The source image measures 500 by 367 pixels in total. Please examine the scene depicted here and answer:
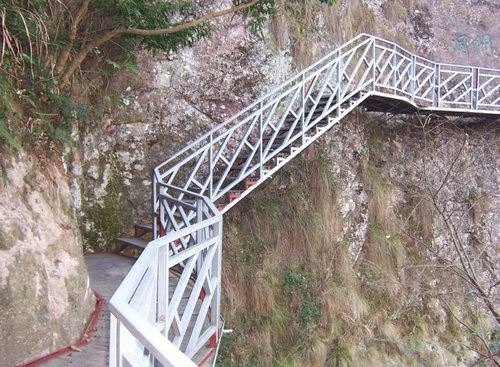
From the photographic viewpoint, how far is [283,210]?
6.80m

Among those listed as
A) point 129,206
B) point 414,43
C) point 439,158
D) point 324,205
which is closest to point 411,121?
point 439,158

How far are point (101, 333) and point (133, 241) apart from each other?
2.46 metres

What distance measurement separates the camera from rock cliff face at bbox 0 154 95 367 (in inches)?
108

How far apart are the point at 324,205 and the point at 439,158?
159 inches

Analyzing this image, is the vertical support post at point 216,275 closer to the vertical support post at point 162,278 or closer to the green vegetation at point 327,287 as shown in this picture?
the vertical support post at point 162,278

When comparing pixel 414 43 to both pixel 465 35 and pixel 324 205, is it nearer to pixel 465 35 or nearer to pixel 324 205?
pixel 465 35

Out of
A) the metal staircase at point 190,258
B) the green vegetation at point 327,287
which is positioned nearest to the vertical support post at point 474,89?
the metal staircase at point 190,258

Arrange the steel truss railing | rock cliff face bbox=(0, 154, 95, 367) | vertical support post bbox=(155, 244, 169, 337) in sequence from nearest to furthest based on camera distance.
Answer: the steel truss railing, vertical support post bbox=(155, 244, 169, 337), rock cliff face bbox=(0, 154, 95, 367)

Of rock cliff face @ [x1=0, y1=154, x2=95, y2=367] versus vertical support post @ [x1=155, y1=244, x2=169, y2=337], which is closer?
vertical support post @ [x1=155, y1=244, x2=169, y2=337]

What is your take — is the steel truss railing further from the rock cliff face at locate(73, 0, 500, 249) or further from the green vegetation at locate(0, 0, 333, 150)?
the rock cliff face at locate(73, 0, 500, 249)

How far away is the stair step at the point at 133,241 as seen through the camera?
5.40 m

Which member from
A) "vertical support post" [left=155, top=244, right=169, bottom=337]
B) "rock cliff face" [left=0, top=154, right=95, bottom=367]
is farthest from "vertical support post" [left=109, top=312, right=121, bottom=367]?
"rock cliff face" [left=0, top=154, right=95, bottom=367]

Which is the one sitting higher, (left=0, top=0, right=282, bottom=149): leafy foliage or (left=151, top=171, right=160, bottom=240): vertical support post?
(left=0, top=0, right=282, bottom=149): leafy foliage

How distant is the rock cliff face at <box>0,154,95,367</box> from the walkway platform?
0.44 feet
